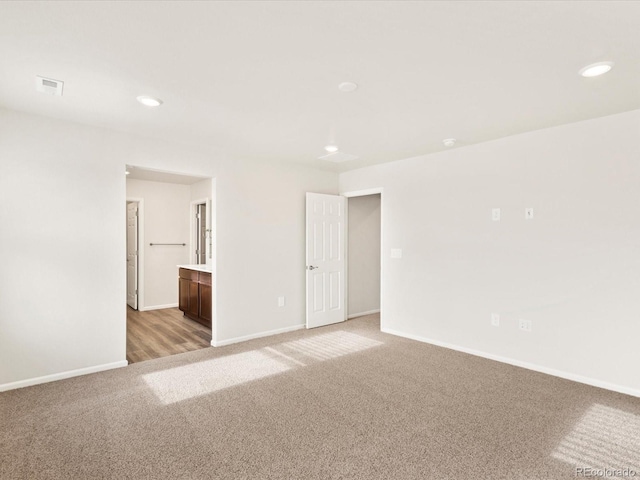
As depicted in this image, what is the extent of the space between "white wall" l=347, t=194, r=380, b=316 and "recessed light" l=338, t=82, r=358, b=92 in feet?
10.8

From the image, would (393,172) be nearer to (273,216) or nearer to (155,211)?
(273,216)

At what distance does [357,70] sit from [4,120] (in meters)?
3.00

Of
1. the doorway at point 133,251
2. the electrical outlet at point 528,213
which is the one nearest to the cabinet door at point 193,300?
the doorway at point 133,251

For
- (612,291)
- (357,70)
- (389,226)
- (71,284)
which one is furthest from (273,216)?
(612,291)

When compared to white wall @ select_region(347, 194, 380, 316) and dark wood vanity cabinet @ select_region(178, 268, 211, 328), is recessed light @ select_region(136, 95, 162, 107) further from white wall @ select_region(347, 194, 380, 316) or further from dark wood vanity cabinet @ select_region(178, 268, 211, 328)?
white wall @ select_region(347, 194, 380, 316)

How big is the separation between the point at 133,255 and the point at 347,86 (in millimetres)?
5521

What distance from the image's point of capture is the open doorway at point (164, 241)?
5.87 m

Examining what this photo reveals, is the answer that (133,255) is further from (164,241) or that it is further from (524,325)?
(524,325)

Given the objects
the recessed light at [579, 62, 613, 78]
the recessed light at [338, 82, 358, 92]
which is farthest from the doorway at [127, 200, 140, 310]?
the recessed light at [579, 62, 613, 78]

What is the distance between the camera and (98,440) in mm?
2238

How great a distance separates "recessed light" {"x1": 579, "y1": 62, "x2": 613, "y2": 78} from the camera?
215 cm

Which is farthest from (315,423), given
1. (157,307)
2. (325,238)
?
(157,307)

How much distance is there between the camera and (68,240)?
323cm

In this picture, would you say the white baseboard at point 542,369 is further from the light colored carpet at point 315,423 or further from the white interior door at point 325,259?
the white interior door at point 325,259
